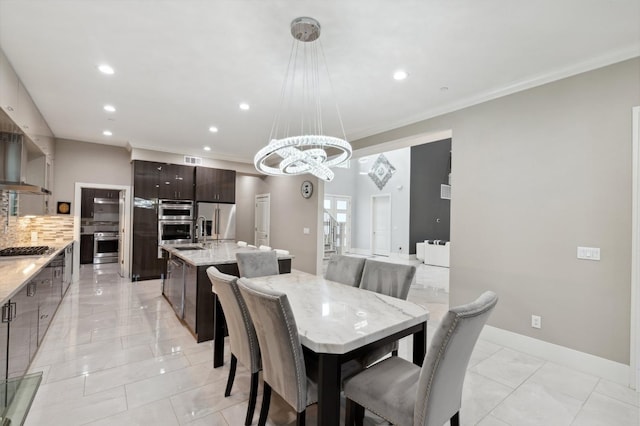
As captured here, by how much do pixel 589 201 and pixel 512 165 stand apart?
A: 2.48 ft

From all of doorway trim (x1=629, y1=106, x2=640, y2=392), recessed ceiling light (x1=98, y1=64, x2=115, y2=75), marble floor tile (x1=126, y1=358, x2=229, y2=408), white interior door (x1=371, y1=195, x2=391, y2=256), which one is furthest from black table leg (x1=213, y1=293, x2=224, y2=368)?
white interior door (x1=371, y1=195, x2=391, y2=256)

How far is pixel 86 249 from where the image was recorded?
7.96 metres

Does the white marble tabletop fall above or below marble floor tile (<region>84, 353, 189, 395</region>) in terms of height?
above

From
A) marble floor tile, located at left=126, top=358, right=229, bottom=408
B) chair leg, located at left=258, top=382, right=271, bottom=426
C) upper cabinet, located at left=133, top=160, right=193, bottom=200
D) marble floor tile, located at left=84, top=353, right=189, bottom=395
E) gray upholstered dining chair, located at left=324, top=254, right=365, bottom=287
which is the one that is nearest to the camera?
chair leg, located at left=258, top=382, right=271, bottom=426

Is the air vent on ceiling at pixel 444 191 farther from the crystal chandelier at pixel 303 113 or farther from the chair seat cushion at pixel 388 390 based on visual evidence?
the chair seat cushion at pixel 388 390

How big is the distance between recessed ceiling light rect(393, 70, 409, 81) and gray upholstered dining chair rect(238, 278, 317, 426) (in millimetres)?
2494

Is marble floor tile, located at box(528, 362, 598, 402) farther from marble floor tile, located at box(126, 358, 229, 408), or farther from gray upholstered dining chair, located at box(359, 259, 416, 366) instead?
marble floor tile, located at box(126, 358, 229, 408)

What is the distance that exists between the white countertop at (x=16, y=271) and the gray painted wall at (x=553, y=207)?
408cm

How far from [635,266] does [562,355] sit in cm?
103

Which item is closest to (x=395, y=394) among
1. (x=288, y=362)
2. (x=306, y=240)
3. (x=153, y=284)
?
(x=288, y=362)

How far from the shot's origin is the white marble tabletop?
1.55 m

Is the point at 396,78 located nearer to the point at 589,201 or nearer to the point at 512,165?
the point at 512,165

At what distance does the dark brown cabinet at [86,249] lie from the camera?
7.93m

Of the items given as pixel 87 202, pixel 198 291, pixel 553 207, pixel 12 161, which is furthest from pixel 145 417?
pixel 87 202
